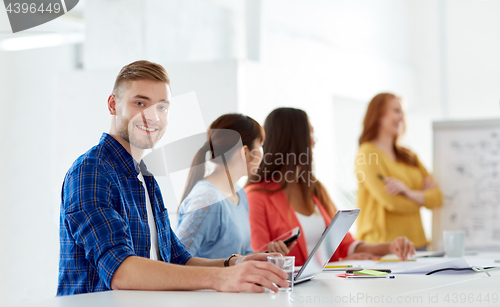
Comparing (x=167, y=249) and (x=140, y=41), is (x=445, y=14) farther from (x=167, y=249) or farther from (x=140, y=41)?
(x=167, y=249)

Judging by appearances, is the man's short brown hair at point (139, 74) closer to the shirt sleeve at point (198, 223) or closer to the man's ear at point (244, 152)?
the shirt sleeve at point (198, 223)

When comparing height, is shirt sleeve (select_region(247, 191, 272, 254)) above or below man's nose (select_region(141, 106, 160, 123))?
below

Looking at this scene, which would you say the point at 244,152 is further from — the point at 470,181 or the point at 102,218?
the point at 470,181

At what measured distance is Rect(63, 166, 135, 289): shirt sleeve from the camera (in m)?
1.12

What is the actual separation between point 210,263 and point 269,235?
0.70m

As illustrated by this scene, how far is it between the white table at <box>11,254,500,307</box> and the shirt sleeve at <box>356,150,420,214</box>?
162cm

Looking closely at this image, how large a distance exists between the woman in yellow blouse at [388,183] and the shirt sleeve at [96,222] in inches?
78.2

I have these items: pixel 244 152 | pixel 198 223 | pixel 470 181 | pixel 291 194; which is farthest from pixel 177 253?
pixel 470 181

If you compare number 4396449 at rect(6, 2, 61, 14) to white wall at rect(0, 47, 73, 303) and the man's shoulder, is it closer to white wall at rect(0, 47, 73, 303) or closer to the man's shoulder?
white wall at rect(0, 47, 73, 303)

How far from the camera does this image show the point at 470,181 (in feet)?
10.3

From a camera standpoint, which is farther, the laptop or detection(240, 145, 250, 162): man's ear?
detection(240, 145, 250, 162): man's ear

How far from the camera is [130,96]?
1.37 metres

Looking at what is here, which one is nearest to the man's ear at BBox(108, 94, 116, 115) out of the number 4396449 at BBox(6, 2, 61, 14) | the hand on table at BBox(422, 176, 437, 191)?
the number 4396449 at BBox(6, 2, 61, 14)

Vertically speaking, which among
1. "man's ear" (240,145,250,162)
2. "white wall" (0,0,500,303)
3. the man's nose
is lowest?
"man's ear" (240,145,250,162)
